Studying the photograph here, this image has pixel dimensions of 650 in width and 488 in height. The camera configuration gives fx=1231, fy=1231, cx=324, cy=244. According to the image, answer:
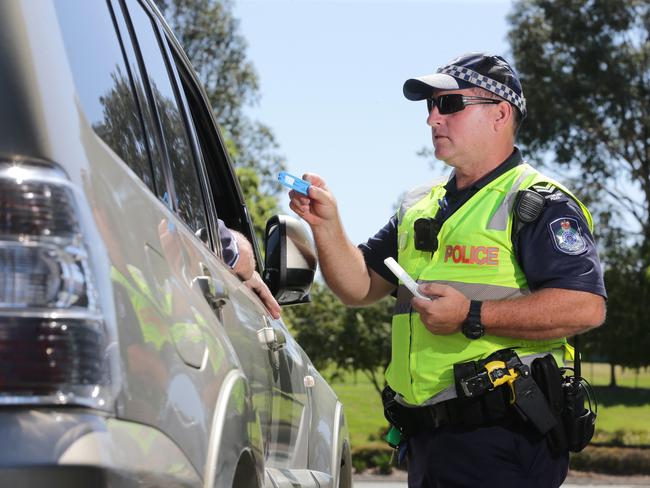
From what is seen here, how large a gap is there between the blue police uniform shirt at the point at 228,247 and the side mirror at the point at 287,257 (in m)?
0.17

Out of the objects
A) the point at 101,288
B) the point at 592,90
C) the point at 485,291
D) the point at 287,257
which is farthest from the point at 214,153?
the point at 592,90

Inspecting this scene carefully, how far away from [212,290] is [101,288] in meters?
0.83

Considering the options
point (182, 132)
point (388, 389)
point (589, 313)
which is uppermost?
point (182, 132)

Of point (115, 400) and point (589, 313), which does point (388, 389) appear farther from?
point (115, 400)

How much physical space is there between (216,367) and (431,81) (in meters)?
1.88

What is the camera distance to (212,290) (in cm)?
242

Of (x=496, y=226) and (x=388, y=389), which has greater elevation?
(x=496, y=226)

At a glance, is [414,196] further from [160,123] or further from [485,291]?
[160,123]

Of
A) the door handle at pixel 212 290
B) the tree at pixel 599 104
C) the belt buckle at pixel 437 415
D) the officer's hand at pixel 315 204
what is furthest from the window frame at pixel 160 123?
the tree at pixel 599 104

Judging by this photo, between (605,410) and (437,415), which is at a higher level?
(437,415)

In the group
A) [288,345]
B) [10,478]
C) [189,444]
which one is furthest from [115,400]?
[288,345]

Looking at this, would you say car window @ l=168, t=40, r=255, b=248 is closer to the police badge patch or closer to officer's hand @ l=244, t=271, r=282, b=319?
officer's hand @ l=244, t=271, r=282, b=319

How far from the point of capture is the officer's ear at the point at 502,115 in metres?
3.92

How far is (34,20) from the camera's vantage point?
1.69 meters
